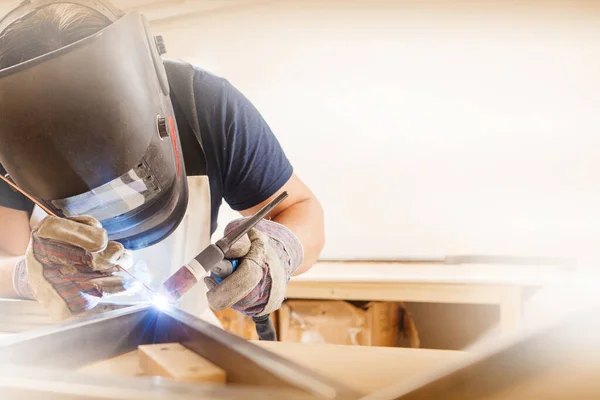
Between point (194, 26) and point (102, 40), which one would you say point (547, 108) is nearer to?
point (194, 26)

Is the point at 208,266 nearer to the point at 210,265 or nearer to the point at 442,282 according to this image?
the point at 210,265

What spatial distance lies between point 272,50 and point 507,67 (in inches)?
23.2

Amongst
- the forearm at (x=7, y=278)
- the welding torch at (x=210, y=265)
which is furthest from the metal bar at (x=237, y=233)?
the forearm at (x=7, y=278)

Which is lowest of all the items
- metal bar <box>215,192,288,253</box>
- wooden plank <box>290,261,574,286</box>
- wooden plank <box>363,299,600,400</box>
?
wooden plank <box>290,261,574,286</box>

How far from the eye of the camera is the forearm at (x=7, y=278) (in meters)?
1.04

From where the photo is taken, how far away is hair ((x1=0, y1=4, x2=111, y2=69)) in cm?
71

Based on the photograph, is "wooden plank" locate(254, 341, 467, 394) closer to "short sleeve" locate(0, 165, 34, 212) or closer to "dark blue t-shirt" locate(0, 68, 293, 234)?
"dark blue t-shirt" locate(0, 68, 293, 234)

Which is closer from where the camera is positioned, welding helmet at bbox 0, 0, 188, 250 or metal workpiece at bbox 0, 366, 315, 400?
metal workpiece at bbox 0, 366, 315, 400

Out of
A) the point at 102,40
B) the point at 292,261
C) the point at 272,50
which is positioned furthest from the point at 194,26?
the point at 292,261

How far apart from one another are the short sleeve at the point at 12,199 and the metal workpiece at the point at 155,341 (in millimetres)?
708

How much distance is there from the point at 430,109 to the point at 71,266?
0.94 m

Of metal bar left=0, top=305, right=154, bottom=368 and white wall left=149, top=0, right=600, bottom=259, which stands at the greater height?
white wall left=149, top=0, right=600, bottom=259

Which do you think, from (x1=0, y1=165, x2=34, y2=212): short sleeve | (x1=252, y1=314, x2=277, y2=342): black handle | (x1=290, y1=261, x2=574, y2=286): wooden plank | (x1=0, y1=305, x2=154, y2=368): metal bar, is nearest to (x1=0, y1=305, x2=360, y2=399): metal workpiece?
(x1=0, y1=305, x2=154, y2=368): metal bar

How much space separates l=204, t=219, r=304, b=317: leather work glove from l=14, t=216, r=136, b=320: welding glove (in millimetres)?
167
